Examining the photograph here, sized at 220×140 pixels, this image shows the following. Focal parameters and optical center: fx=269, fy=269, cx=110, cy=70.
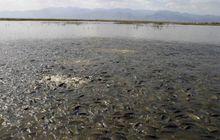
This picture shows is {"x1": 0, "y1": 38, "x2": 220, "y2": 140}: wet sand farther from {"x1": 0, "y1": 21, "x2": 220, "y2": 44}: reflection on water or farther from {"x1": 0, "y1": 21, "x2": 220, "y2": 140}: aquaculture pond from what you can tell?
{"x1": 0, "y1": 21, "x2": 220, "y2": 44}: reflection on water

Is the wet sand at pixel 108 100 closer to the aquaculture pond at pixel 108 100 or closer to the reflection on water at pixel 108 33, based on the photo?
the aquaculture pond at pixel 108 100

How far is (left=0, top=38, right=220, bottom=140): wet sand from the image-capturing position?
1262 centimetres

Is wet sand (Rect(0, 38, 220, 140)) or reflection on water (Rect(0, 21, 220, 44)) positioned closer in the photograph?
wet sand (Rect(0, 38, 220, 140))

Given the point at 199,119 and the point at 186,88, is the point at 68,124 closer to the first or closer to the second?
the point at 199,119

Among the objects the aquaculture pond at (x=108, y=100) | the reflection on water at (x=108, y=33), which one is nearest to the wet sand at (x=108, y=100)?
the aquaculture pond at (x=108, y=100)

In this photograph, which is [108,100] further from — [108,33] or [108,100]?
[108,33]

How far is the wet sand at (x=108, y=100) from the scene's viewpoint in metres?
12.6

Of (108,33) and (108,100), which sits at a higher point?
(108,33)

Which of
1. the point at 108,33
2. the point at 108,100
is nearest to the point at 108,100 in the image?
the point at 108,100

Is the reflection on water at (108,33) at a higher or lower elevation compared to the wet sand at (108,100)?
higher

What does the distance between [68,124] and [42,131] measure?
1.39 metres

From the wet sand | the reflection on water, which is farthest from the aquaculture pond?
the reflection on water

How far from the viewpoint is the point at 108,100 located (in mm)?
17109

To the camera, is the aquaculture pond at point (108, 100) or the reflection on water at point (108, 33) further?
the reflection on water at point (108, 33)
